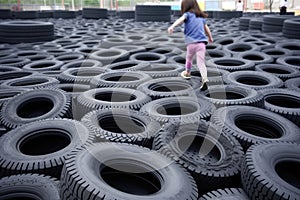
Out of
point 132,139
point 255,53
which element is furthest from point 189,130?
point 255,53

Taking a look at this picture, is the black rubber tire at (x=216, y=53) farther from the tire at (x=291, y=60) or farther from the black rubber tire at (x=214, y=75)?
the black rubber tire at (x=214, y=75)

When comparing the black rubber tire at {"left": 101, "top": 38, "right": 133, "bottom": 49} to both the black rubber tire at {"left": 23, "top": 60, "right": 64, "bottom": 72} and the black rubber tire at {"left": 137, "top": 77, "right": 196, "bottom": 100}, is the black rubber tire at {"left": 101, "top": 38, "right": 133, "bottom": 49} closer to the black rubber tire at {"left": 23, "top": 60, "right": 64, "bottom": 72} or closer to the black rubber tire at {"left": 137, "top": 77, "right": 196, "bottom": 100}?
the black rubber tire at {"left": 23, "top": 60, "right": 64, "bottom": 72}

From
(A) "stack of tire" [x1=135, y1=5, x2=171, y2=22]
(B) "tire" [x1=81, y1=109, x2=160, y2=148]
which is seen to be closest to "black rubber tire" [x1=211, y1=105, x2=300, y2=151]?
(B) "tire" [x1=81, y1=109, x2=160, y2=148]

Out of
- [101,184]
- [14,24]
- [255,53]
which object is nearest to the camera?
[101,184]

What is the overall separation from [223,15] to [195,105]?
16353 mm

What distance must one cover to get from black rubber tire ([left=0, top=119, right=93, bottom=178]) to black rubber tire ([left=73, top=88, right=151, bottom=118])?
22.4 inches

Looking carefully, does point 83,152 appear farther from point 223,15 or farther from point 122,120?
point 223,15

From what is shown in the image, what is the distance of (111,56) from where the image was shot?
6.25 meters

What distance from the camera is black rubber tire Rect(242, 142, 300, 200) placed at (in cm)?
185

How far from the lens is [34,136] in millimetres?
2762

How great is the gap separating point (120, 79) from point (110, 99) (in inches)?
31.3

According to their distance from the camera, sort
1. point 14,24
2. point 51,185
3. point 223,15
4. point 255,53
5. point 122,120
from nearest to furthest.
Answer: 1. point 51,185
2. point 122,120
3. point 255,53
4. point 14,24
5. point 223,15

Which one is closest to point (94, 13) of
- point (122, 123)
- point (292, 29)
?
point (292, 29)

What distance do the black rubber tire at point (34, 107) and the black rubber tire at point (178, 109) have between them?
1.07 meters
